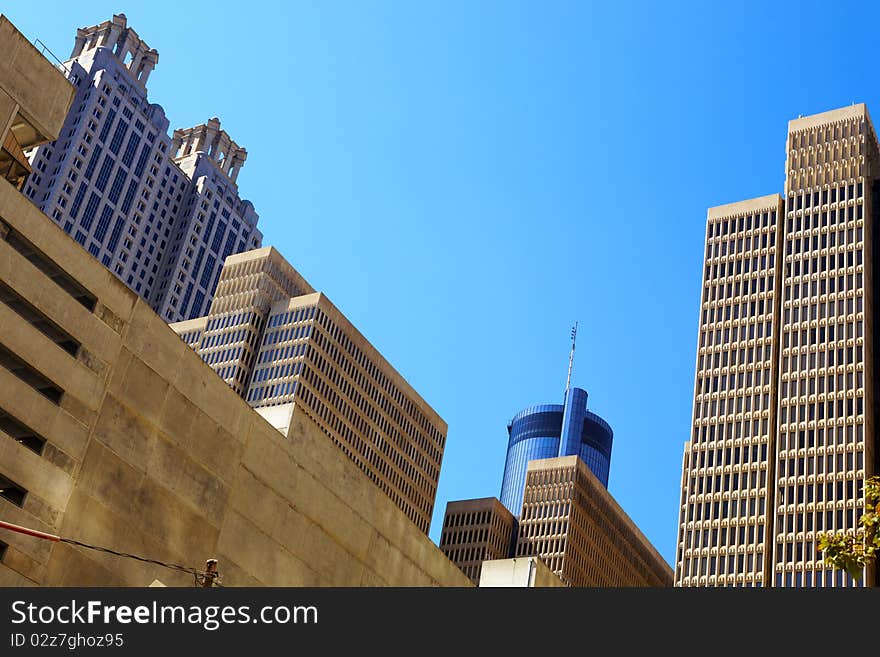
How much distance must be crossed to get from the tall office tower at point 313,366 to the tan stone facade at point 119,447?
12940cm

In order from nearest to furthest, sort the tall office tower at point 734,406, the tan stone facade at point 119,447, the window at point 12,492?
the window at point 12,492 < the tan stone facade at point 119,447 < the tall office tower at point 734,406

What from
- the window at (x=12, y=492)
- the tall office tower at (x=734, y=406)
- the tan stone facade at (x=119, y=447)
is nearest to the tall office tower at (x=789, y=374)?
the tall office tower at (x=734, y=406)

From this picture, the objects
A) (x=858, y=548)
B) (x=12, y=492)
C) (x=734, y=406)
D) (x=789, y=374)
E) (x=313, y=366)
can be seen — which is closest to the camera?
(x=858, y=548)

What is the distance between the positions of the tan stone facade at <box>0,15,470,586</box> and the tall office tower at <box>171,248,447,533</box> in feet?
425

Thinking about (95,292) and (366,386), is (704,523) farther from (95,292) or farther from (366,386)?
(95,292)

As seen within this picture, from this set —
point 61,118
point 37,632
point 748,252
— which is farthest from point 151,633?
point 748,252

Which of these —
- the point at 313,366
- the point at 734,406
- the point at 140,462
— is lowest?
the point at 140,462

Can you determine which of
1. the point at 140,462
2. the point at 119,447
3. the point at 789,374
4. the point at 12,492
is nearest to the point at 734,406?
the point at 789,374

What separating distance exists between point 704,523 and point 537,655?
128 metres

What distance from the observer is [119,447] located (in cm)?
3697

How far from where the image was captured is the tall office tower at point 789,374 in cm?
13200

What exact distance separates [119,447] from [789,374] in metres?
118

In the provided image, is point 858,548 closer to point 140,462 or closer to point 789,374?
point 140,462

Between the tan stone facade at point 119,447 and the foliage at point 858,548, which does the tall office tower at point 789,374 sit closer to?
the tan stone facade at point 119,447
